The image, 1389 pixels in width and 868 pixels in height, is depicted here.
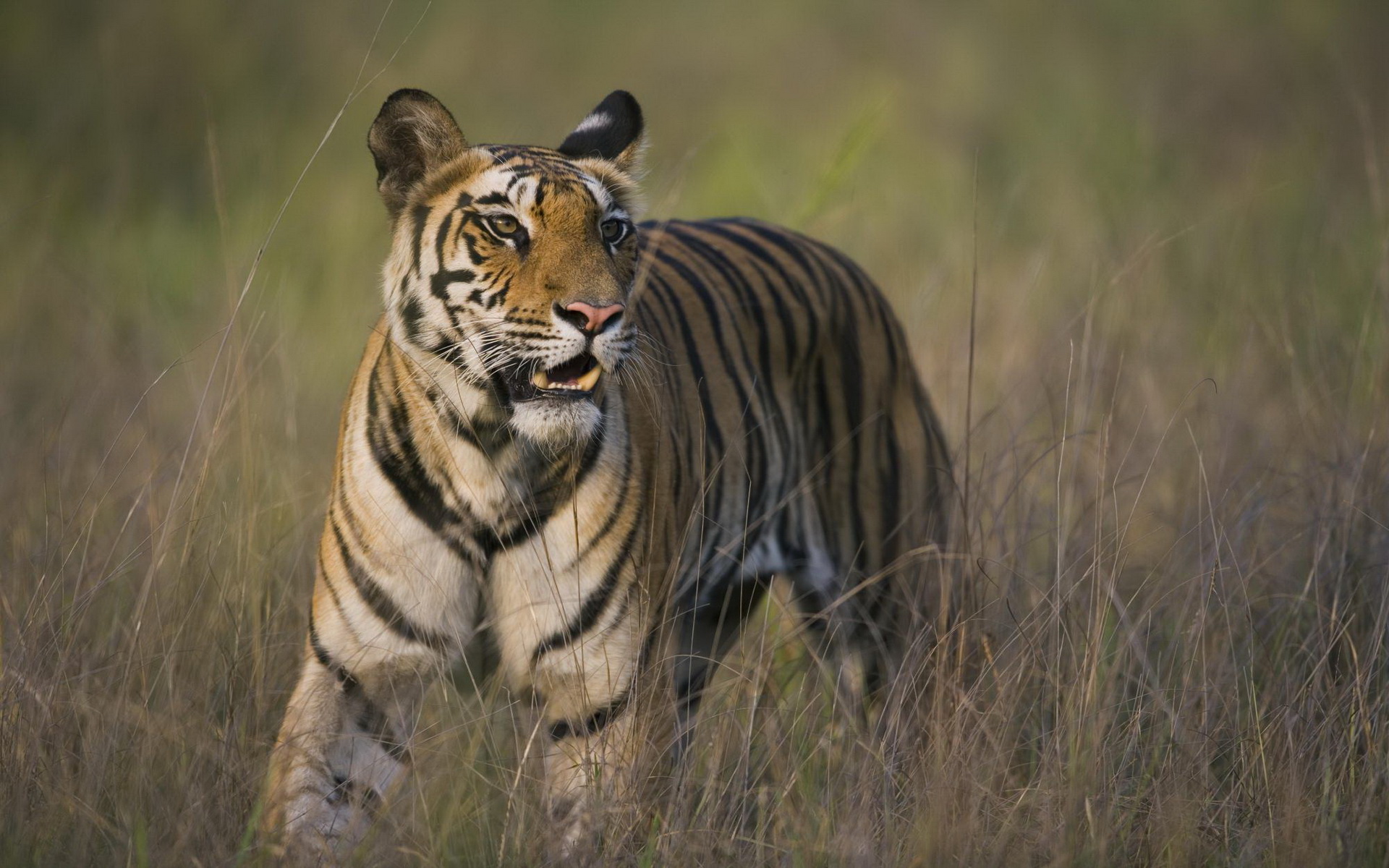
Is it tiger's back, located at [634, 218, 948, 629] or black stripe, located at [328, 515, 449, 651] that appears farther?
tiger's back, located at [634, 218, 948, 629]

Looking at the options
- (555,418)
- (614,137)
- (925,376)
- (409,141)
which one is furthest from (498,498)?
(925,376)

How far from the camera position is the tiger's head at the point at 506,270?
2781mm

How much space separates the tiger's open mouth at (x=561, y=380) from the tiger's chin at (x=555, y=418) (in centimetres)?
2

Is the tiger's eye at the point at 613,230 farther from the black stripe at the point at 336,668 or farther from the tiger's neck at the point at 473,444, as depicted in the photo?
the black stripe at the point at 336,668

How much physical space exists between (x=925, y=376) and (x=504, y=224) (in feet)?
11.7

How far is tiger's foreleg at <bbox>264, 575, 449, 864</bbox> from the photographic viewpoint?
2807 mm

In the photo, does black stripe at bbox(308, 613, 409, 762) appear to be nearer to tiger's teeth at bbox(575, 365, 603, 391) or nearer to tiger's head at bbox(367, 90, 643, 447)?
tiger's head at bbox(367, 90, 643, 447)

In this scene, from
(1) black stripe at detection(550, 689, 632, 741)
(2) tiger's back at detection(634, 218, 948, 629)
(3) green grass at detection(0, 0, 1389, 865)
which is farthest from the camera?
(2) tiger's back at detection(634, 218, 948, 629)

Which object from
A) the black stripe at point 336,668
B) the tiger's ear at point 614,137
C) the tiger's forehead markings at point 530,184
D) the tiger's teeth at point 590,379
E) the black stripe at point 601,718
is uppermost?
the tiger's ear at point 614,137

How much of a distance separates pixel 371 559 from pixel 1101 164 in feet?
21.3

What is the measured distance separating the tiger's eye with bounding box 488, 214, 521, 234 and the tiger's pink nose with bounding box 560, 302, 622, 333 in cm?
27

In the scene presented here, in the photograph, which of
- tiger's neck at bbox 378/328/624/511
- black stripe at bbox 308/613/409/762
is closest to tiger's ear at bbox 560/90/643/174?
tiger's neck at bbox 378/328/624/511

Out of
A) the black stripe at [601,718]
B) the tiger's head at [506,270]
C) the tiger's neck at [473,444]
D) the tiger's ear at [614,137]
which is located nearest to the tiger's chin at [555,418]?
the tiger's head at [506,270]

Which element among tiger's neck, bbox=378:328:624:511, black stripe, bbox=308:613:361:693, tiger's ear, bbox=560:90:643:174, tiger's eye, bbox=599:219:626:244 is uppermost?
tiger's ear, bbox=560:90:643:174
